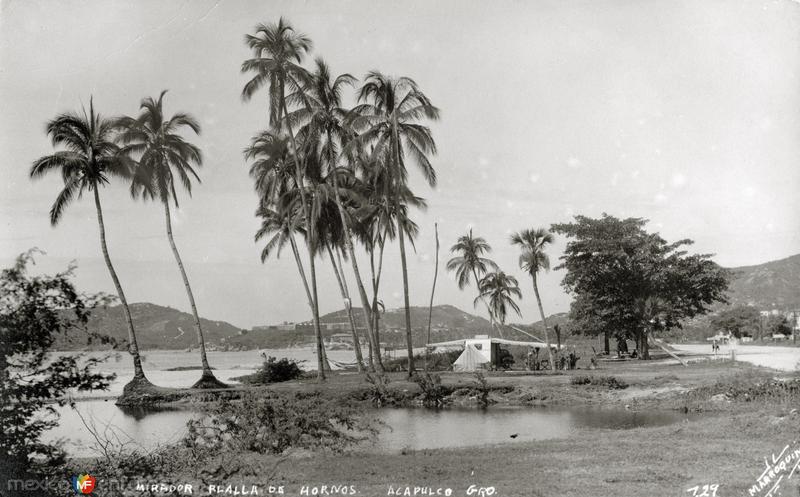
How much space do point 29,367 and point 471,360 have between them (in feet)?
99.4

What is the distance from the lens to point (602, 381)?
896 inches

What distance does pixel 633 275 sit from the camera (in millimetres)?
38594

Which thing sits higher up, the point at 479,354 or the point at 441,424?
the point at 479,354

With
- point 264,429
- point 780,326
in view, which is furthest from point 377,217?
point 780,326

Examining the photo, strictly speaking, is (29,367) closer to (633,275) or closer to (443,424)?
(443,424)

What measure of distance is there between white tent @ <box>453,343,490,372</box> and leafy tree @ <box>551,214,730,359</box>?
8.23 meters

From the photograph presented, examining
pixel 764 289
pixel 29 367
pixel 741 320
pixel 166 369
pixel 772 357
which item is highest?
pixel 764 289

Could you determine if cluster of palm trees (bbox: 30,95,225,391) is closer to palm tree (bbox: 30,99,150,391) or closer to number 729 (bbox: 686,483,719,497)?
palm tree (bbox: 30,99,150,391)

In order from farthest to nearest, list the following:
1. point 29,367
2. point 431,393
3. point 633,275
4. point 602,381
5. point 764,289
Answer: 1. point 764,289
2. point 633,275
3. point 602,381
4. point 431,393
5. point 29,367

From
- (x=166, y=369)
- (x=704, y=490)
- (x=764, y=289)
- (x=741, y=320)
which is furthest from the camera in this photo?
(x=764, y=289)

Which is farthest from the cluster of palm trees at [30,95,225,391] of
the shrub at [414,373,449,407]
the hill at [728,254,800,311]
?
the hill at [728,254,800,311]

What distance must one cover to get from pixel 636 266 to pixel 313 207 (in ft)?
64.7

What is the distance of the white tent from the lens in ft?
116

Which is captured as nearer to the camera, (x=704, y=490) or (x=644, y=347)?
(x=704, y=490)
